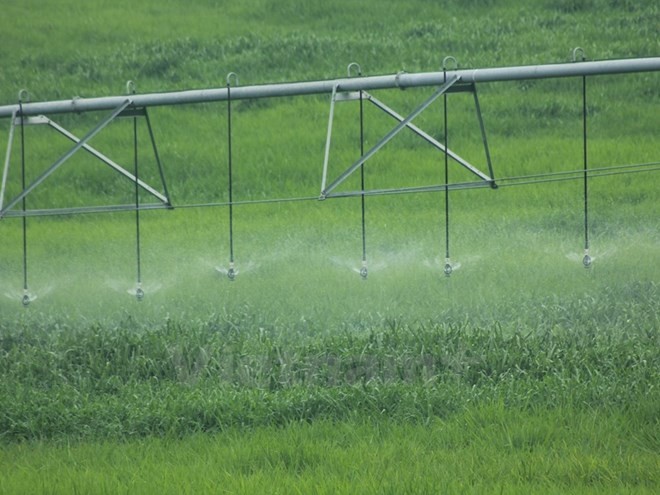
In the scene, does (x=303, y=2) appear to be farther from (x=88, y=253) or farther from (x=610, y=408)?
(x=610, y=408)

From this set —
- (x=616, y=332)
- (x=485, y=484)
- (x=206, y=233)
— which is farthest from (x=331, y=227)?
(x=485, y=484)

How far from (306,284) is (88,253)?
12.9 ft

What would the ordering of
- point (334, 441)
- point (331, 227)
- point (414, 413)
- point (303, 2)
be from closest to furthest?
point (334, 441)
point (414, 413)
point (331, 227)
point (303, 2)

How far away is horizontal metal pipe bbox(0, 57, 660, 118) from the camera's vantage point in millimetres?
8172

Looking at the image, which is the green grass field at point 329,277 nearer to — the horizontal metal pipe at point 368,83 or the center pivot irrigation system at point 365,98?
the center pivot irrigation system at point 365,98

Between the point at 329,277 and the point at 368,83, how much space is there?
Answer: 4.05m

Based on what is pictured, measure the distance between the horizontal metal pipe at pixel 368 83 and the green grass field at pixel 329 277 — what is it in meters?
1.05

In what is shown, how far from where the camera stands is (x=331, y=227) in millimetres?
14789

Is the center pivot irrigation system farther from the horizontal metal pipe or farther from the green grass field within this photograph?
the green grass field

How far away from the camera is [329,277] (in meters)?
12.5

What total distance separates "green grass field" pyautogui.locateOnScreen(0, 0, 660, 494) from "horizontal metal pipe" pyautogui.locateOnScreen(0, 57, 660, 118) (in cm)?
105

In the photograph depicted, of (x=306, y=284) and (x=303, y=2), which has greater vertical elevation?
(x=303, y=2)

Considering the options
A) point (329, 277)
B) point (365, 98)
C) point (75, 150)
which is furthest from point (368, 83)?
point (329, 277)

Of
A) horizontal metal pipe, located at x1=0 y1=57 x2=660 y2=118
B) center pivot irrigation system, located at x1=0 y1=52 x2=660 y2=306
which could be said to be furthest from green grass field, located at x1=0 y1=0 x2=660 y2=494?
horizontal metal pipe, located at x1=0 y1=57 x2=660 y2=118
